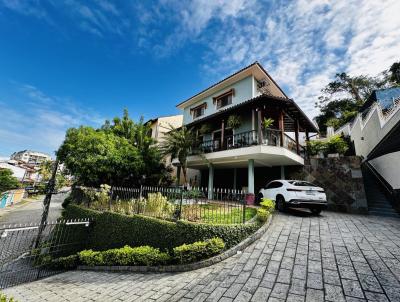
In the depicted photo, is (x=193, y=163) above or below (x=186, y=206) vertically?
above

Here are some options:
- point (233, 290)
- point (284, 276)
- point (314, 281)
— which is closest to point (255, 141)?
point (284, 276)

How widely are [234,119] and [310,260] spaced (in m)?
10.1

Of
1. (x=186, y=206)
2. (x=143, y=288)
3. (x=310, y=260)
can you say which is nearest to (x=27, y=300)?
(x=143, y=288)

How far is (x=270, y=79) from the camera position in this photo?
16062mm

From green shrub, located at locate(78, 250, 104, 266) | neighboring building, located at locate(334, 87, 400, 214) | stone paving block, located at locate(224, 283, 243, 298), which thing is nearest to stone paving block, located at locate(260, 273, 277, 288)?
stone paving block, located at locate(224, 283, 243, 298)

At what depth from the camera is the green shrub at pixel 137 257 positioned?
19.4ft

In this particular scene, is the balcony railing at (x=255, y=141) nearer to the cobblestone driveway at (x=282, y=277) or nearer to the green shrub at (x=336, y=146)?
the green shrub at (x=336, y=146)

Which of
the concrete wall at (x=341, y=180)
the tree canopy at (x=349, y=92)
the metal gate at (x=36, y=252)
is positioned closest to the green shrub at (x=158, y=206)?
the metal gate at (x=36, y=252)

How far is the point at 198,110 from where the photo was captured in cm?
1989

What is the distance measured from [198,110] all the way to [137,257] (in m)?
15.7

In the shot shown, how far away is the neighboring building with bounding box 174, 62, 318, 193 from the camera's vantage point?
1174cm

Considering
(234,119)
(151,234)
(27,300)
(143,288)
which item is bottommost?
(27,300)

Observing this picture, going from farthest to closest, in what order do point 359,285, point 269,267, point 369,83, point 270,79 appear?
point 369,83
point 270,79
point 269,267
point 359,285

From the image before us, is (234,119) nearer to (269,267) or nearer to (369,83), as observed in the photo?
(269,267)
